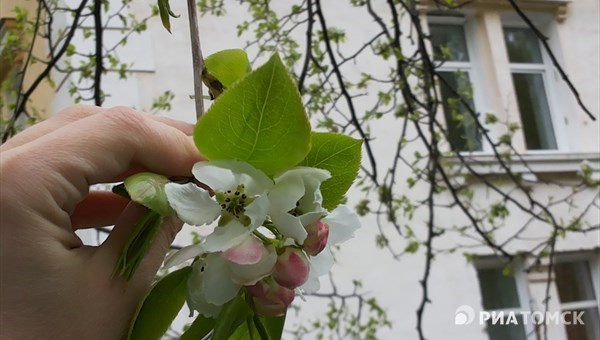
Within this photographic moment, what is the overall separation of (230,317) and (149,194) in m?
0.05

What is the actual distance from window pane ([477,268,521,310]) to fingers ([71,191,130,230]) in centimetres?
A: 192

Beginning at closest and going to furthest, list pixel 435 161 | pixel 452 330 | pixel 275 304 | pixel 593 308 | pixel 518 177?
1. pixel 275 304
2. pixel 435 161
3. pixel 518 177
4. pixel 452 330
5. pixel 593 308

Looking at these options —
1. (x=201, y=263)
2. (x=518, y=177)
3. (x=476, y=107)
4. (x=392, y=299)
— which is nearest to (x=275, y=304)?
(x=201, y=263)

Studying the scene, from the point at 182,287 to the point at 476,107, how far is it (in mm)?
2148

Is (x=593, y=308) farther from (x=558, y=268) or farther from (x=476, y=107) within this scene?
(x=476, y=107)

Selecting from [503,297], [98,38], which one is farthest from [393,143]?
[98,38]

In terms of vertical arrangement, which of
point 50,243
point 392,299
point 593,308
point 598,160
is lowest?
point 593,308

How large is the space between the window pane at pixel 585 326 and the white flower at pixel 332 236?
1.99 meters

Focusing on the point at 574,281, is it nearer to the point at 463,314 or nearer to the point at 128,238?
the point at 463,314

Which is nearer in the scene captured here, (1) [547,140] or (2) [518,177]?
(2) [518,177]

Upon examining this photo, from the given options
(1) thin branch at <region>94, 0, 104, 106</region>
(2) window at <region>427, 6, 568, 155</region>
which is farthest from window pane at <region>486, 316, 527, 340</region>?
(1) thin branch at <region>94, 0, 104, 106</region>

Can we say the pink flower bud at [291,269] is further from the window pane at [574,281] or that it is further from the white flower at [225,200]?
the window pane at [574,281]

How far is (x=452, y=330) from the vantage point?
2.04 metres

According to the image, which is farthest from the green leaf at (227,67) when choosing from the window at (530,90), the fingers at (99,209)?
Answer: the window at (530,90)
